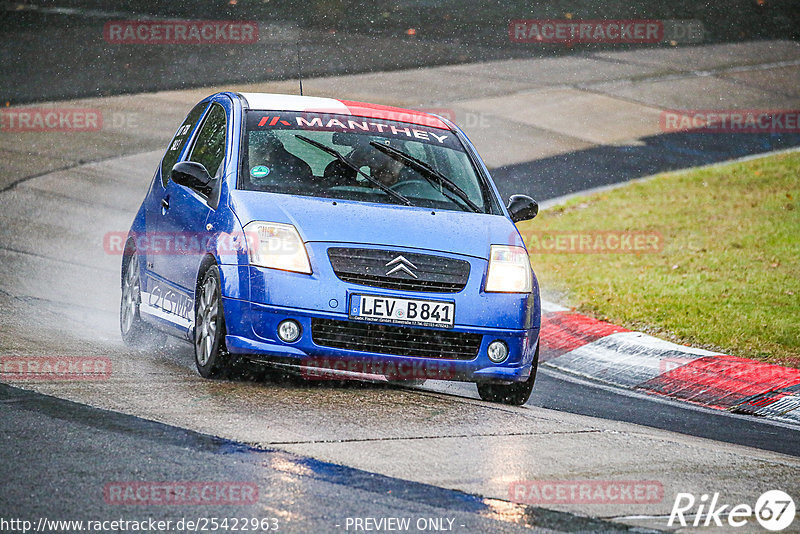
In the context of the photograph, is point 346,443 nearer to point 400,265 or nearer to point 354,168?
point 400,265

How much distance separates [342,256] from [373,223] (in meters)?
0.31

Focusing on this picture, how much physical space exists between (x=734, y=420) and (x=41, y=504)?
4772mm

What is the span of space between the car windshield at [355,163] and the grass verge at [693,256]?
2940 mm

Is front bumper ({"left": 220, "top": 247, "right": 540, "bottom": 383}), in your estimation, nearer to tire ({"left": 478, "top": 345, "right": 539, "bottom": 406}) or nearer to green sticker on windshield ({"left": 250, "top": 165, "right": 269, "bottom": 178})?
tire ({"left": 478, "top": 345, "right": 539, "bottom": 406})

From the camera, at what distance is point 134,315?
8.86m

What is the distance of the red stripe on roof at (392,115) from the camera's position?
8570 mm

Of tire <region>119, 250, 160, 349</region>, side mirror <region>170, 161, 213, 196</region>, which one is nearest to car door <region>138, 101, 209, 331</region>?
tire <region>119, 250, 160, 349</region>

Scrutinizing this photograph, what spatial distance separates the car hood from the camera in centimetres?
710

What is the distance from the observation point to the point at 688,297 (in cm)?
1157

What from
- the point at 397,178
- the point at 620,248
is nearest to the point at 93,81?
the point at 620,248

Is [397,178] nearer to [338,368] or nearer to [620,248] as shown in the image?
[338,368]

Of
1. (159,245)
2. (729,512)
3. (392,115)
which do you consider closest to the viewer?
(729,512)

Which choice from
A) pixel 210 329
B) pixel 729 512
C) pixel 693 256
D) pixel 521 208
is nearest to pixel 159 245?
pixel 210 329

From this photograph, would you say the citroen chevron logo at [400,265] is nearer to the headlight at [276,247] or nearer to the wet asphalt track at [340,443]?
the headlight at [276,247]
